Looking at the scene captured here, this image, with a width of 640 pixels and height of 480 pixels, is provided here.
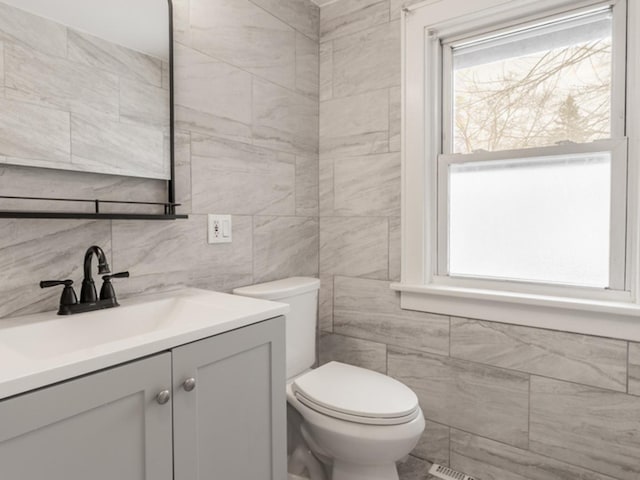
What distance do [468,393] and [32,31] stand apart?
195 centimetres

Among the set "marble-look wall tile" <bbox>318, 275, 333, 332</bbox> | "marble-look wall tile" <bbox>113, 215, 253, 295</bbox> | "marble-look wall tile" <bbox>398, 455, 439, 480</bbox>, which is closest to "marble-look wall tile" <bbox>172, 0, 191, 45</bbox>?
"marble-look wall tile" <bbox>113, 215, 253, 295</bbox>

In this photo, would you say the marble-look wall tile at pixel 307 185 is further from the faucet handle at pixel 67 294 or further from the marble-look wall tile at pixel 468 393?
the faucet handle at pixel 67 294

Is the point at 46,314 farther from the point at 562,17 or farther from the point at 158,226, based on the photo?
the point at 562,17

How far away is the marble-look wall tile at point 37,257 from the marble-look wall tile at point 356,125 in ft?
4.01

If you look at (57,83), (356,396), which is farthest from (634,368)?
(57,83)

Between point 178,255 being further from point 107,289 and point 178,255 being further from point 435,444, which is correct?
point 435,444

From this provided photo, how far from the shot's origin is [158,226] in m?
1.40

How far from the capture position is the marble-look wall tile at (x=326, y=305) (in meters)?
2.11

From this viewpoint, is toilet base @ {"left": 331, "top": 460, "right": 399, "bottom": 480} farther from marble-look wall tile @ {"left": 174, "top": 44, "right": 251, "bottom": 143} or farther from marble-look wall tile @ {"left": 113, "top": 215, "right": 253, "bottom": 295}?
marble-look wall tile @ {"left": 174, "top": 44, "right": 251, "bottom": 143}

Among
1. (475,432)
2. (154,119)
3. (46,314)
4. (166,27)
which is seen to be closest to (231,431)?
(46,314)

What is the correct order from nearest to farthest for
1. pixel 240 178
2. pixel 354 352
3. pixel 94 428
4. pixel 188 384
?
pixel 94 428 < pixel 188 384 < pixel 240 178 < pixel 354 352

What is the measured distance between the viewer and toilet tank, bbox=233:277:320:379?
161 centimetres

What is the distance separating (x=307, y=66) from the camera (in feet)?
6.69

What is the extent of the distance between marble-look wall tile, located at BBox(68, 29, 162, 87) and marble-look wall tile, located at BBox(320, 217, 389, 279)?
106cm
